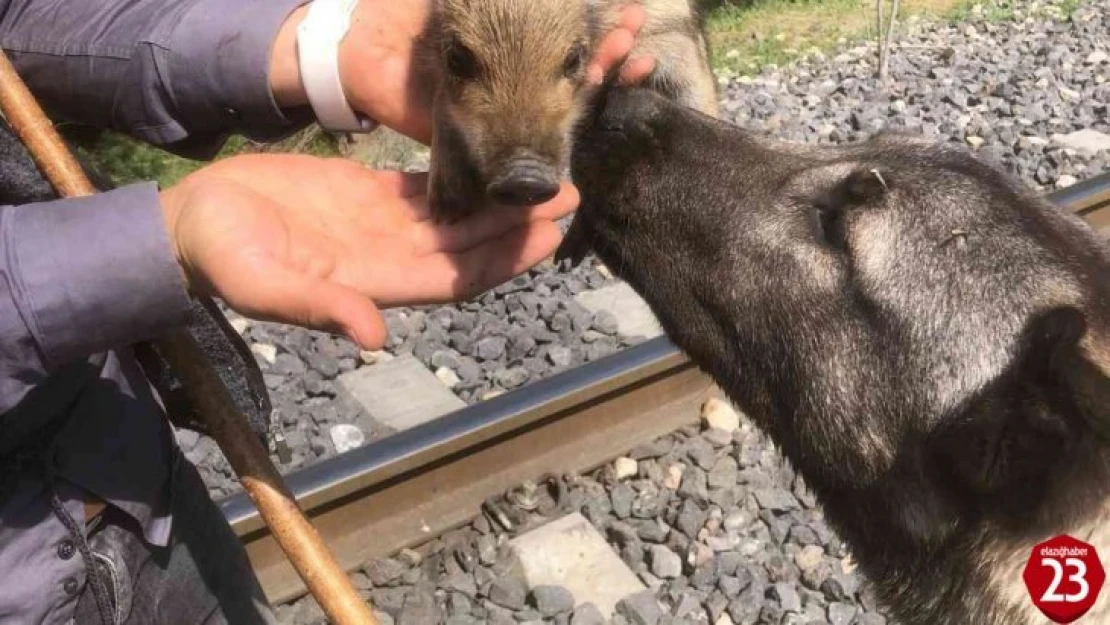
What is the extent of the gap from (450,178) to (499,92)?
9.5 inches

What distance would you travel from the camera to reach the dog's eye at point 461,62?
266cm

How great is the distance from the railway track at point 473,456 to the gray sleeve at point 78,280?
1618mm

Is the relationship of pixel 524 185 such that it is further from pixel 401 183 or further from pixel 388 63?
pixel 388 63

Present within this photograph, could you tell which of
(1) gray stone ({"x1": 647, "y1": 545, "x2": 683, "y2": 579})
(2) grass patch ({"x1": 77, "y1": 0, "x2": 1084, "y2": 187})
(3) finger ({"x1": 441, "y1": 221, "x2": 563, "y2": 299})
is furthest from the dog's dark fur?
(2) grass patch ({"x1": 77, "y1": 0, "x2": 1084, "y2": 187})

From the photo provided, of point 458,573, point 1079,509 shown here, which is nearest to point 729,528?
point 458,573

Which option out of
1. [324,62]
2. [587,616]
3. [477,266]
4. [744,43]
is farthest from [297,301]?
[744,43]

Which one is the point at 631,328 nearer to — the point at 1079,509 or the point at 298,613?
the point at 298,613

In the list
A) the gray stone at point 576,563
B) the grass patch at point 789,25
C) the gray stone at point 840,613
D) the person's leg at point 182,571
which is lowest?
the grass patch at point 789,25

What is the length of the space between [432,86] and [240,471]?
1.22 m

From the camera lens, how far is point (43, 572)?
1.93 metres

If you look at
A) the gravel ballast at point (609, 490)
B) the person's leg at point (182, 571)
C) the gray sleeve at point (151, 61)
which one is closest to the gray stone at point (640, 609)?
the gravel ballast at point (609, 490)

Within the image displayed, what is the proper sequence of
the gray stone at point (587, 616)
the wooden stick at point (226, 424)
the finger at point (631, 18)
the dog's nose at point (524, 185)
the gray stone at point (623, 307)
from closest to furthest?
the wooden stick at point (226, 424)
the dog's nose at point (524, 185)
the finger at point (631, 18)
the gray stone at point (587, 616)
the gray stone at point (623, 307)

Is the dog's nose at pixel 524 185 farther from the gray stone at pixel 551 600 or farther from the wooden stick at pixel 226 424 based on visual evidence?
the gray stone at pixel 551 600

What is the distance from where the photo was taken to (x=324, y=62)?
245 cm
